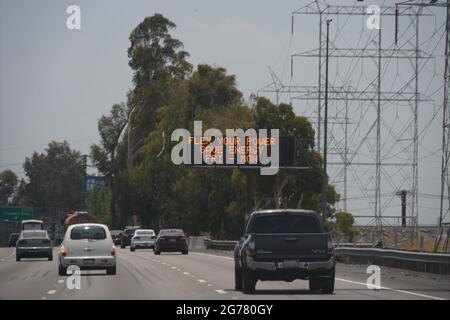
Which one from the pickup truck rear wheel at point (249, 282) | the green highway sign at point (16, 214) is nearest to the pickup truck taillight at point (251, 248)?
the pickup truck rear wheel at point (249, 282)

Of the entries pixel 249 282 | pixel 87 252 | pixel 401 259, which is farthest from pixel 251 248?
pixel 401 259

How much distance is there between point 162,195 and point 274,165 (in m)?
48.6

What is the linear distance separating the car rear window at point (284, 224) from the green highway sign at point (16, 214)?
445ft

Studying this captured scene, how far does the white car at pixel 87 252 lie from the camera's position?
3738cm

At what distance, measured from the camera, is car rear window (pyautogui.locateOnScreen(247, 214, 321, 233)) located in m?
28.2

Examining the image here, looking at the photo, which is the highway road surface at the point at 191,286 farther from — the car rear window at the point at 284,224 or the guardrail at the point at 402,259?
the car rear window at the point at 284,224

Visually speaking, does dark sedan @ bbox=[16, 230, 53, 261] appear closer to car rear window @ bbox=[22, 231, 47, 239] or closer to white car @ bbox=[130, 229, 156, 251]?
car rear window @ bbox=[22, 231, 47, 239]

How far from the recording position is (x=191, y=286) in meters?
30.5

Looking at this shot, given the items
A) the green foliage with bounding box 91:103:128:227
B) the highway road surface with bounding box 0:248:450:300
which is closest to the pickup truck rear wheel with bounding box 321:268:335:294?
the highway road surface with bounding box 0:248:450:300
